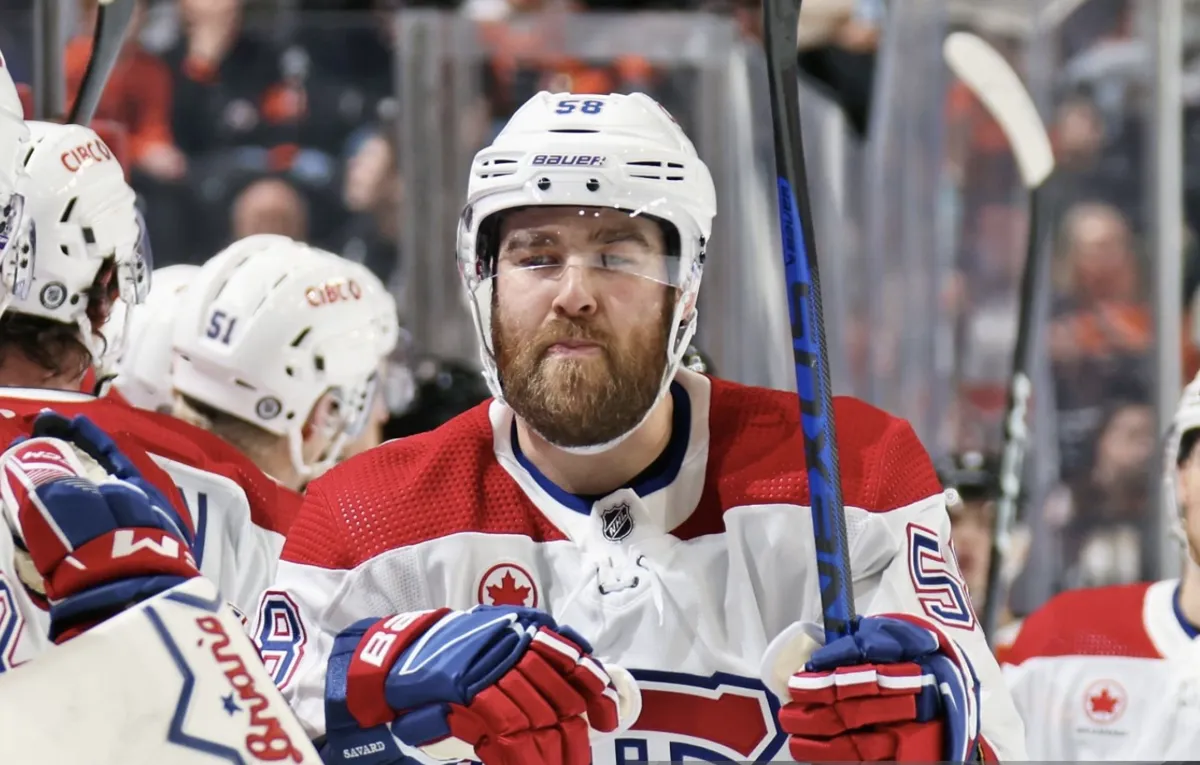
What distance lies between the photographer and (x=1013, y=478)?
146 inches

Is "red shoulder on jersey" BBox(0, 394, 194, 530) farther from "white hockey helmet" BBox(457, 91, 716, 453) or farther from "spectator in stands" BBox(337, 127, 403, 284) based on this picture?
"spectator in stands" BBox(337, 127, 403, 284)

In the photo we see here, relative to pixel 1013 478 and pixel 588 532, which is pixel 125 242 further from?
pixel 1013 478

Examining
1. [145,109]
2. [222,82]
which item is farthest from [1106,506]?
[145,109]

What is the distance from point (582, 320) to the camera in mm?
2096

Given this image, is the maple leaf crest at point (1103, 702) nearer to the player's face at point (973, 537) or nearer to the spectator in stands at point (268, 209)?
the player's face at point (973, 537)

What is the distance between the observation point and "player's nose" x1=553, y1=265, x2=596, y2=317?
2.08 m

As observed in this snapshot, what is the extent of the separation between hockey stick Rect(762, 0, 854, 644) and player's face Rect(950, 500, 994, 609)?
2.11m

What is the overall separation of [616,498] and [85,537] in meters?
0.71

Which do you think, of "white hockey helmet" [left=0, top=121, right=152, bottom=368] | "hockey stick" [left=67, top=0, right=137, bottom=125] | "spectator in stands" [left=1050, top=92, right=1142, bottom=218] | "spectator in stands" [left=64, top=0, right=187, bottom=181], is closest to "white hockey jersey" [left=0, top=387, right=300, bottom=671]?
"white hockey helmet" [left=0, top=121, right=152, bottom=368]

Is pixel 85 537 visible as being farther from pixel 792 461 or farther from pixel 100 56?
pixel 100 56

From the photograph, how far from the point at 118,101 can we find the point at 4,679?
379cm

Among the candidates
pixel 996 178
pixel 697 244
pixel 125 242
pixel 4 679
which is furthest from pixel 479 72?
pixel 4 679

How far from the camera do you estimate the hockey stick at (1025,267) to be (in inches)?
141

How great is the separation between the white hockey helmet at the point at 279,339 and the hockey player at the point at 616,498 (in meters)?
0.88
